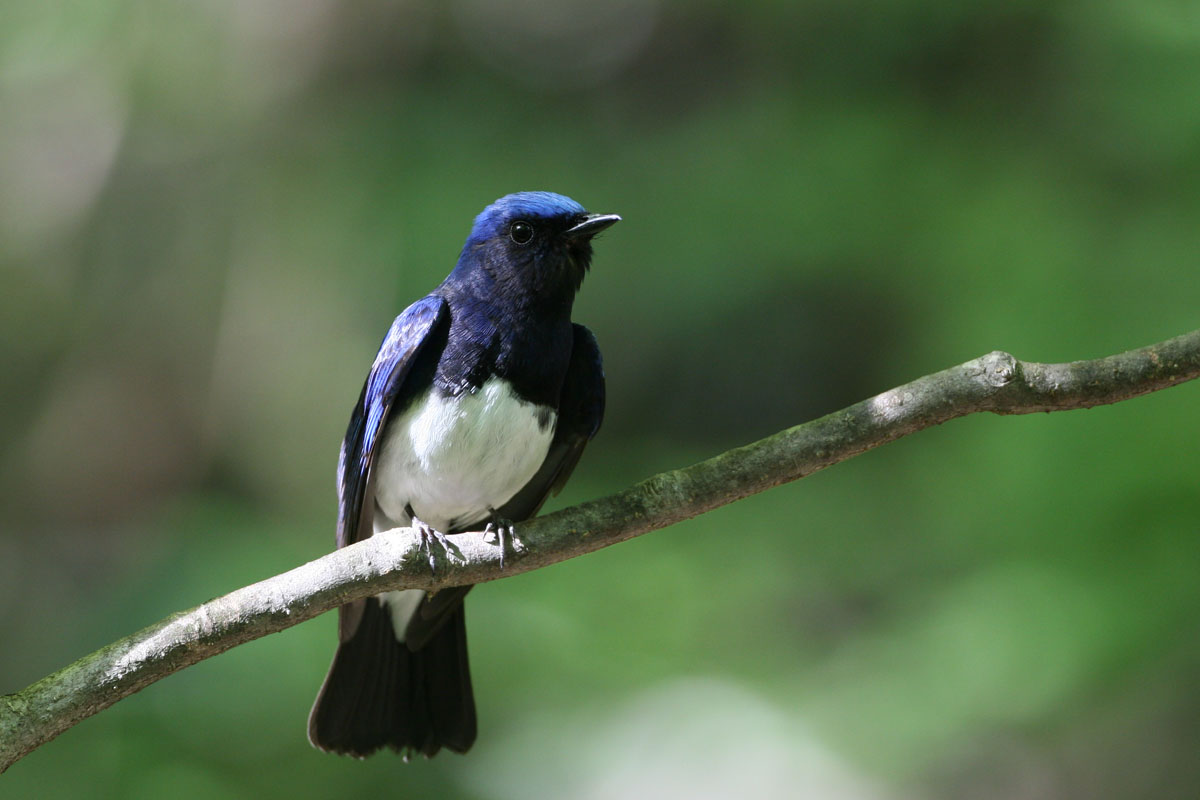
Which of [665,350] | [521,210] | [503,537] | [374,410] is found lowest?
[503,537]

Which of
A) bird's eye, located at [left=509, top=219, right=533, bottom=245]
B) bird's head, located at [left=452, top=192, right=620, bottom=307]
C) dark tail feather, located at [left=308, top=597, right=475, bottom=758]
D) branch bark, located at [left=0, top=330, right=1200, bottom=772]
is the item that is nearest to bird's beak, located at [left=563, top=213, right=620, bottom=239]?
bird's head, located at [left=452, top=192, right=620, bottom=307]

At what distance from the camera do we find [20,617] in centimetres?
579

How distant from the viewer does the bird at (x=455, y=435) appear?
3430mm

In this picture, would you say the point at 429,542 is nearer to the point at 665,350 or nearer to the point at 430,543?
the point at 430,543

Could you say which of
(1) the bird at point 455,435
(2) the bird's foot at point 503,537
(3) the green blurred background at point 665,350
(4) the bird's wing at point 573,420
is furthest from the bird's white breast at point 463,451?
(3) the green blurred background at point 665,350

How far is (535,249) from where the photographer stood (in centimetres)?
363

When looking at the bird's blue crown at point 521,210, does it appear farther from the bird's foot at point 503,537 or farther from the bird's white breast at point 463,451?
the bird's foot at point 503,537

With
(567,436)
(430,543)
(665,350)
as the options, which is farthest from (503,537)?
(665,350)

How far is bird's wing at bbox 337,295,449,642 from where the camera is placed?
3445 mm

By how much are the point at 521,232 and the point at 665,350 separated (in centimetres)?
239

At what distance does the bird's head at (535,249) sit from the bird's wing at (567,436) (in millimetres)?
218

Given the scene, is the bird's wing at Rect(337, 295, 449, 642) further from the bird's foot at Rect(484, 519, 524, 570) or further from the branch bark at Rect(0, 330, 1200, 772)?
the branch bark at Rect(0, 330, 1200, 772)

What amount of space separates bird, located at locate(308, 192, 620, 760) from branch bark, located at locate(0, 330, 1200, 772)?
0.49 metres

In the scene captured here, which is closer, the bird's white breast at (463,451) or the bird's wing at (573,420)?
the bird's white breast at (463,451)
